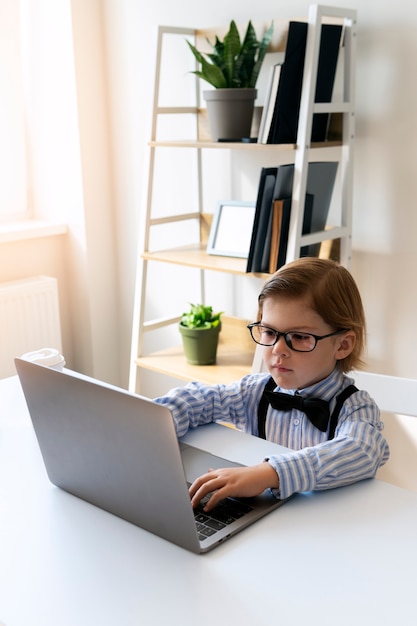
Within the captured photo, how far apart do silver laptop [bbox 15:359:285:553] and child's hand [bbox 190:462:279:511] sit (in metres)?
0.02

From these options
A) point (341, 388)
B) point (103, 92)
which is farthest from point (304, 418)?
point (103, 92)

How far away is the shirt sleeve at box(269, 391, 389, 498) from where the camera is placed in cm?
117

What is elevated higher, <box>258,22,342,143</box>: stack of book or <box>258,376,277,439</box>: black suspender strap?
<box>258,22,342,143</box>: stack of book

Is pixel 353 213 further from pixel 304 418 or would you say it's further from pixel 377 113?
pixel 304 418

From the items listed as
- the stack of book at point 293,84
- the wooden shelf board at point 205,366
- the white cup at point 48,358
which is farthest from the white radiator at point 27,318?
the white cup at point 48,358

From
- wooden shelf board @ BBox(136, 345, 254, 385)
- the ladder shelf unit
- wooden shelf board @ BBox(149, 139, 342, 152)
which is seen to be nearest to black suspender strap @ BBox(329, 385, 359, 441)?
the ladder shelf unit

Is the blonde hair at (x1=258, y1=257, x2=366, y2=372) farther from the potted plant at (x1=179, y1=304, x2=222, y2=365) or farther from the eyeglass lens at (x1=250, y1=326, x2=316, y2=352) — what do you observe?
the potted plant at (x1=179, y1=304, x2=222, y2=365)

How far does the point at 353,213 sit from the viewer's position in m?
2.49

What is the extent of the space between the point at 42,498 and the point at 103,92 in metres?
2.32

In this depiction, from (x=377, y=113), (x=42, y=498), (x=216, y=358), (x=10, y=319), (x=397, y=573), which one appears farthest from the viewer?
(x=10, y=319)

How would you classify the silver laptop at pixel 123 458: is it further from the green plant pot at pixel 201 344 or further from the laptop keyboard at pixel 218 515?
the green plant pot at pixel 201 344

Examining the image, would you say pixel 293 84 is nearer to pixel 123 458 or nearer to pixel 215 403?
pixel 215 403

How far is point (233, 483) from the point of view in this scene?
1.15 metres

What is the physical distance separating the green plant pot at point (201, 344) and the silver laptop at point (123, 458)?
1.43m
